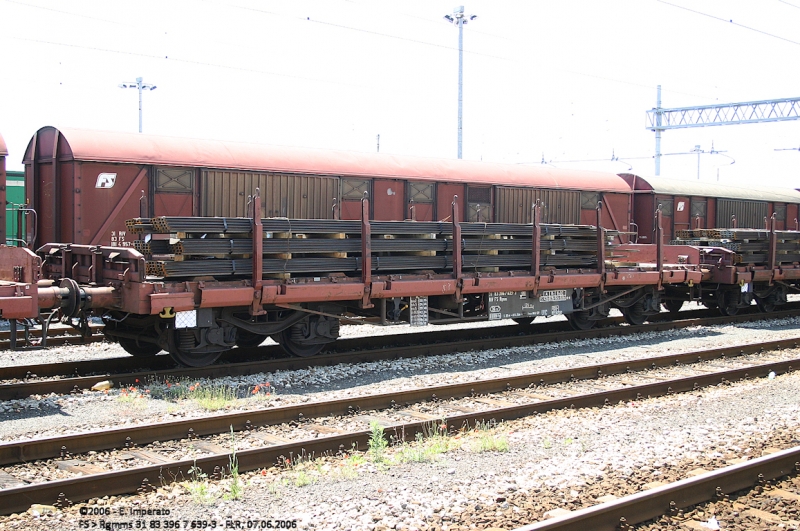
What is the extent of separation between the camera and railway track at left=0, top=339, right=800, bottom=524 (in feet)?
19.1

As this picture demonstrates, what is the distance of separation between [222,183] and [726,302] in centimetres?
1302

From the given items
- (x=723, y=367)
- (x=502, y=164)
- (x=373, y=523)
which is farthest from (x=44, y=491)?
(x=502, y=164)

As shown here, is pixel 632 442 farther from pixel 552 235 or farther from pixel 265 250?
pixel 552 235

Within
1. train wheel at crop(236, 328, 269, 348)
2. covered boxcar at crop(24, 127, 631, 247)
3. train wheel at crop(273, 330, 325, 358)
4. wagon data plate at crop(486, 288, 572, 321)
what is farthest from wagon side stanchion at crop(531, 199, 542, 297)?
train wheel at crop(236, 328, 269, 348)

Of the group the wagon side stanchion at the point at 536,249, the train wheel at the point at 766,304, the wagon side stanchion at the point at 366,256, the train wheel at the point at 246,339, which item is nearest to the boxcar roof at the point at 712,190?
the train wheel at the point at 766,304

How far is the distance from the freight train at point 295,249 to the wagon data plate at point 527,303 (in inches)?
1.2

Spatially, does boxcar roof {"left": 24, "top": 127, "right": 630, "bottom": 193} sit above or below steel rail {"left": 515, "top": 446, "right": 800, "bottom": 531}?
above

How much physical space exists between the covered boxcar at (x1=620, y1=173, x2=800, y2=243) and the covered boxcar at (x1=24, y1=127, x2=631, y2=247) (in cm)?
595

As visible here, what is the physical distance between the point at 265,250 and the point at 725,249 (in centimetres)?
1187

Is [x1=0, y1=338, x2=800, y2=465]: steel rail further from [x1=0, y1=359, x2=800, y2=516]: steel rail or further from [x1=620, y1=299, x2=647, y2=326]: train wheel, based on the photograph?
[x1=620, y1=299, x2=647, y2=326]: train wheel

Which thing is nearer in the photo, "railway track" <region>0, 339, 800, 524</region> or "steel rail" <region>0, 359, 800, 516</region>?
"steel rail" <region>0, 359, 800, 516</region>

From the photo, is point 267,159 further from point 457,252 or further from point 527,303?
point 527,303

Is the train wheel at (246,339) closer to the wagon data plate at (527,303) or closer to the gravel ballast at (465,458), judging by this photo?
the gravel ballast at (465,458)

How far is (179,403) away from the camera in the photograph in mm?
A: 8516
